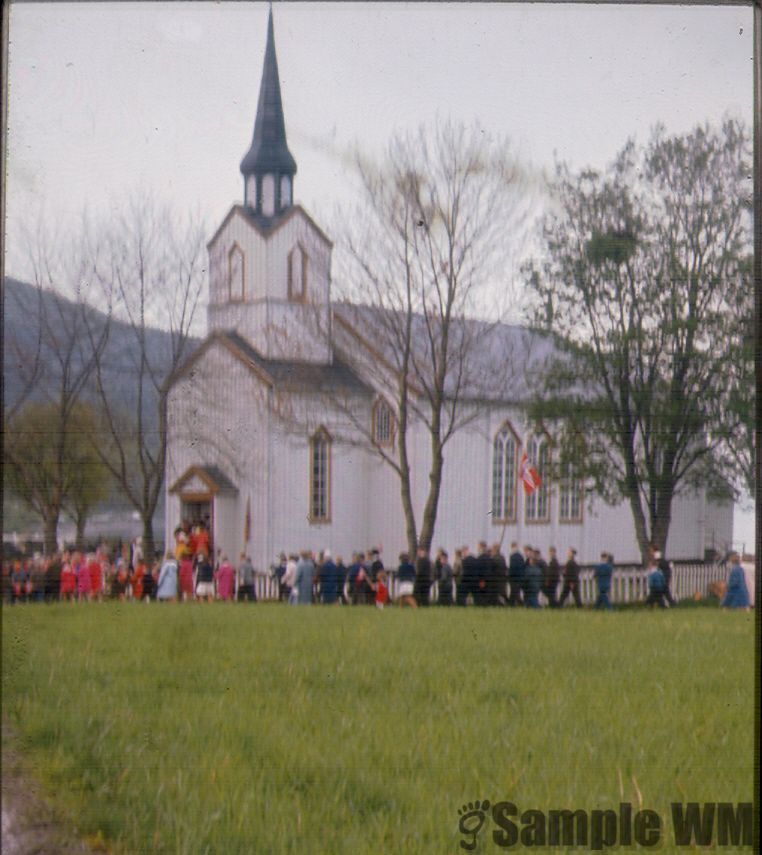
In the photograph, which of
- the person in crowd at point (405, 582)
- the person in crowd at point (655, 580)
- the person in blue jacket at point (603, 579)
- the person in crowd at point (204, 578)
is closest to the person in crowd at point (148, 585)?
the person in crowd at point (204, 578)

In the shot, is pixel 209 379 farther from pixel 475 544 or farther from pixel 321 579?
pixel 475 544

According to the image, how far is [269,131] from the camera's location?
2.21 meters

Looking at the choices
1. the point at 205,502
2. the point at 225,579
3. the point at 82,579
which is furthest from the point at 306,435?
the point at 82,579

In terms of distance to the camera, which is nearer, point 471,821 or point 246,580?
point 471,821

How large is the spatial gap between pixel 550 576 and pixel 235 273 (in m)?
1.02

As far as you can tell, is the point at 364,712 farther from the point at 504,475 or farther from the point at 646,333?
the point at 646,333

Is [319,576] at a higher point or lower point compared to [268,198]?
lower

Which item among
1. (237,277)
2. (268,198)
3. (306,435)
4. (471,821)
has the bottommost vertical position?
(471,821)

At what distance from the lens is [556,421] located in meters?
2.20

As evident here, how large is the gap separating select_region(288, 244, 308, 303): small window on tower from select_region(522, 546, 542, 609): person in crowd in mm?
792

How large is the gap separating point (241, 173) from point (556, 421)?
3.05 ft

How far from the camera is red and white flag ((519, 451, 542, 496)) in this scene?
7.14ft

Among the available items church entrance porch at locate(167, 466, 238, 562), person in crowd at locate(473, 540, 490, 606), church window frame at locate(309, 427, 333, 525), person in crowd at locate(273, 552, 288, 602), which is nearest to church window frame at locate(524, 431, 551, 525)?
person in crowd at locate(473, 540, 490, 606)

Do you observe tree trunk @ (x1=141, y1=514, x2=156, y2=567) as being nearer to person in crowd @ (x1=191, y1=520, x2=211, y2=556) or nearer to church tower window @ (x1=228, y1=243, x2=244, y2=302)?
person in crowd @ (x1=191, y1=520, x2=211, y2=556)
